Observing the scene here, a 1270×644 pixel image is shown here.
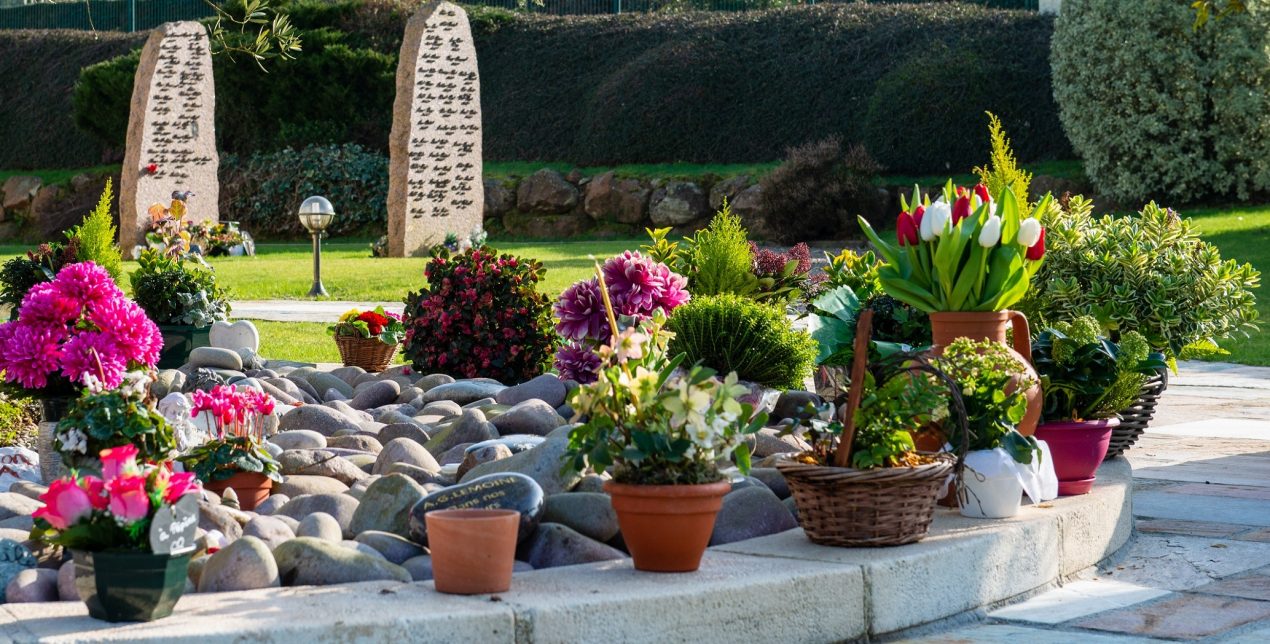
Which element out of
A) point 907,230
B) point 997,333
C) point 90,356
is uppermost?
point 907,230

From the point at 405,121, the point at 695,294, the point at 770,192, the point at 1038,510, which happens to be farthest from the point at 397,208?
the point at 1038,510

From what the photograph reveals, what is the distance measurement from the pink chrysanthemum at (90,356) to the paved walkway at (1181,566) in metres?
2.75

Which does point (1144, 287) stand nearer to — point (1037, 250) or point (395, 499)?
point (1037, 250)

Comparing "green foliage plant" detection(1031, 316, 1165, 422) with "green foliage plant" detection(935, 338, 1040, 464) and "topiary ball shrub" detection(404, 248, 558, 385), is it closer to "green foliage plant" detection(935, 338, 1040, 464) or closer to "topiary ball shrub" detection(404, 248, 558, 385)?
"green foliage plant" detection(935, 338, 1040, 464)

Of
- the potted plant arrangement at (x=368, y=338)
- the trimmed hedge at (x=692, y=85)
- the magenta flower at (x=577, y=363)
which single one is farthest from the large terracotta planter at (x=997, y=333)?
the trimmed hedge at (x=692, y=85)

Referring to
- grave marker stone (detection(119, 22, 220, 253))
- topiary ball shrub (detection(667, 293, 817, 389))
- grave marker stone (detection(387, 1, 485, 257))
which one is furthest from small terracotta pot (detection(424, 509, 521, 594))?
grave marker stone (detection(119, 22, 220, 253))

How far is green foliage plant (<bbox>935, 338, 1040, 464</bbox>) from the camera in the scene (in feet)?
12.7

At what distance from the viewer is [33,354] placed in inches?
179

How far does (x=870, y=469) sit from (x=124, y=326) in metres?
2.57

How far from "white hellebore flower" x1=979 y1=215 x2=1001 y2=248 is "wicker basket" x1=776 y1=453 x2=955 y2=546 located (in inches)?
34.4

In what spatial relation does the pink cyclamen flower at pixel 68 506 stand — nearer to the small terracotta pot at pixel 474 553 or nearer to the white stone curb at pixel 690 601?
the white stone curb at pixel 690 601

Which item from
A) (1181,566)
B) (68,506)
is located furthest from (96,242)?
(1181,566)

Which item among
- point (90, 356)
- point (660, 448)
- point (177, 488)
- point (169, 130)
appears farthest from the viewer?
point (169, 130)

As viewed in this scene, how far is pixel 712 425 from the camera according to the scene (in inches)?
126
